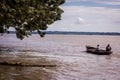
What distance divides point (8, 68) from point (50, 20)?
22.1 ft

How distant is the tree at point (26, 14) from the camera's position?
1872cm

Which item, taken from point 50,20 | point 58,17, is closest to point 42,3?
point 50,20

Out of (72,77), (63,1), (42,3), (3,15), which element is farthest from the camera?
(63,1)

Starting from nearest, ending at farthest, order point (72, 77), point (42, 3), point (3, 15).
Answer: point (3, 15) → point (42, 3) → point (72, 77)

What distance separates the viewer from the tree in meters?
18.7

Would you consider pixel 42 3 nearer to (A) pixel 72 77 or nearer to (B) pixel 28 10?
(B) pixel 28 10

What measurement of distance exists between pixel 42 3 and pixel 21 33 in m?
3.32

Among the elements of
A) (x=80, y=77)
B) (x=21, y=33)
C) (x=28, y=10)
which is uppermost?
(x=28, y=10)

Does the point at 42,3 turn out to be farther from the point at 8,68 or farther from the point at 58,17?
the point at 8,68

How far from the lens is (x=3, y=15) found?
61.2 feet

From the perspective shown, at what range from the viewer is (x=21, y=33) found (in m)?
26.7

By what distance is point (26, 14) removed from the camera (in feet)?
68.1

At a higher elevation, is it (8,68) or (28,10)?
(28,10)

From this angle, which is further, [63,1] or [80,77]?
[63,1]
